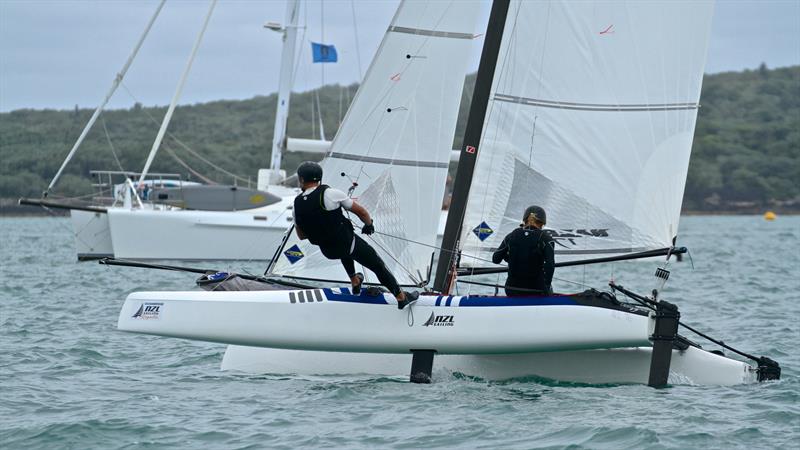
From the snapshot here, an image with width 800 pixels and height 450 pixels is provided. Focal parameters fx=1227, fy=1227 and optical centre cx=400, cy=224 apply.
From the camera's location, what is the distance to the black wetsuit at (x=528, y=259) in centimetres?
1027

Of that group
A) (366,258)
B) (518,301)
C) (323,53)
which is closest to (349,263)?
(366,258)

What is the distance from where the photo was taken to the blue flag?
3125 centimetres

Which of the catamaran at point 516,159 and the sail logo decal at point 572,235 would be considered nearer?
the catamaran at point 516,159

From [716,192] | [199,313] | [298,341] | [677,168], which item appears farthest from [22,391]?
[716,192]

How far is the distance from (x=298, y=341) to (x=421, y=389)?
1.12m

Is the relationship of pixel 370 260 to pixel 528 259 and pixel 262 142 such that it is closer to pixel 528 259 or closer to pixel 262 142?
pixel 528 259

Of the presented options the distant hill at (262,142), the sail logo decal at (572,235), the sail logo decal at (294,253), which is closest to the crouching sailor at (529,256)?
the sail logo decal at (572,235)

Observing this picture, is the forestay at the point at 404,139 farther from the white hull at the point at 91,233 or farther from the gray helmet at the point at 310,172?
the white hull at the point at 91,233

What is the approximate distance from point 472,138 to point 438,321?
6.52 feet

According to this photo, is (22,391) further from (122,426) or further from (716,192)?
(716,192)

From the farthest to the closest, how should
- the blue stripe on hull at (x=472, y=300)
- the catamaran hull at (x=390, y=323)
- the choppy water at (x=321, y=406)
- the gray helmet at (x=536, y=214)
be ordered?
the gray helmet at (x=536, y=214) → the blue stripe on hull at (x=472, y=300) → the catamaran hull at (x=390, y=323) → the choppy water at (x=321, y=406)

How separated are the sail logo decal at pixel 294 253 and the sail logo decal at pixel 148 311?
56.3 inches

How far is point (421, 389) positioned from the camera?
999 centimetres

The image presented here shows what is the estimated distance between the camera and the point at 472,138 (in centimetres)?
1134
